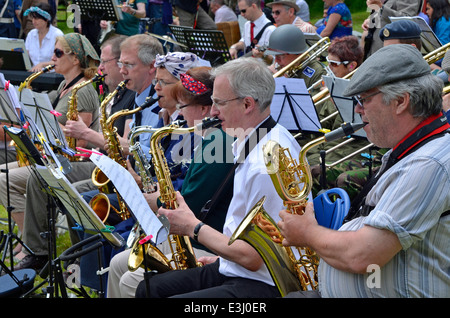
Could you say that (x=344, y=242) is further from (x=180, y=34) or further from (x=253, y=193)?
(x=180, y=34)

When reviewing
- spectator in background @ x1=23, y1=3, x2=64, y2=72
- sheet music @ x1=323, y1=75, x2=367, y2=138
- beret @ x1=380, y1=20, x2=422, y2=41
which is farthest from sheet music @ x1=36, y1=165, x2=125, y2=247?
spectator in background @ x1=23, y1=3, x2=64, y2=72

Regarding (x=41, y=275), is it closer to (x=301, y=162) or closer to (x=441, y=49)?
(x=301, y=162)

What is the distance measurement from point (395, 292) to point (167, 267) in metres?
1.60

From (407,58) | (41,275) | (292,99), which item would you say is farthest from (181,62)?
(407,58)

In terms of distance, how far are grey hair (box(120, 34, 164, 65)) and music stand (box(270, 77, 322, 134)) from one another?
5.02 ft

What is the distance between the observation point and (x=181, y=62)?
4762 mm

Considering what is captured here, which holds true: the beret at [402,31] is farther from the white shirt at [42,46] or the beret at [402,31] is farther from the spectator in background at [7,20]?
the spectator in background at [7,20]

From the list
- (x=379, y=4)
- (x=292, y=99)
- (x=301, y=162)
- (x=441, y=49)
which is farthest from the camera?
(x=379, y=4)

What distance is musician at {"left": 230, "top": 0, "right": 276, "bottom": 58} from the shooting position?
8.06 meters

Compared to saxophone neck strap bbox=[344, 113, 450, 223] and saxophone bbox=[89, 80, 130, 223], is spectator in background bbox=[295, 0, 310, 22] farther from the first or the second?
saxophone neck strap bbox=[344, 113, 450, 223]

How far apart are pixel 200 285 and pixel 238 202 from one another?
55 cm

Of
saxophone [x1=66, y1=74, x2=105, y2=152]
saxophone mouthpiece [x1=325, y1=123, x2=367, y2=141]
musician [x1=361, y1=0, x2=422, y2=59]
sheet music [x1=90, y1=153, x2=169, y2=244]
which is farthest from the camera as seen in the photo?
musician [x1=361, y1=0, x2=422, y2=59]

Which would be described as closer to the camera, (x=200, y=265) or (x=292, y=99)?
(x=200, y=265)

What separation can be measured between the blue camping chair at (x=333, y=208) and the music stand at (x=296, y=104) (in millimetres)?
1583
